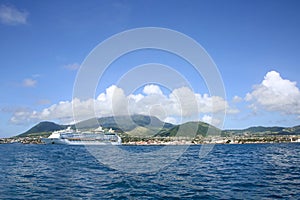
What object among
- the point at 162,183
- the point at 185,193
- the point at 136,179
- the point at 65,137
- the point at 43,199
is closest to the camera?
the point at 43,199

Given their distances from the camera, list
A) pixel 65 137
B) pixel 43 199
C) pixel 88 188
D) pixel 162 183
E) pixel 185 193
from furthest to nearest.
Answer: pixel 65 137 < pixel 162 183 < pixel 88 188 < pixel 185 193 < pixel 43 199

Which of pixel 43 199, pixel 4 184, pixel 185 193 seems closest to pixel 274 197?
pixel 185 193

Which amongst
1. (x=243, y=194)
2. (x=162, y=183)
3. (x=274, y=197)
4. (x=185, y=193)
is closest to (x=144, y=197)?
→ (x=185, y=193)

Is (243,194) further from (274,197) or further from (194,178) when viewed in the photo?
(194,178)

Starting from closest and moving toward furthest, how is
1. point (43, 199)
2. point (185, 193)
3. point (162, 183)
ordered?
point (43, 199)
point (185, 193)
point (162, 183)

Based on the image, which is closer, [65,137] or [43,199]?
[43,199]

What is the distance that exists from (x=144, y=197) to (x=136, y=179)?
7691 millimetres

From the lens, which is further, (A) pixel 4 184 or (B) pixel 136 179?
(B) pixel 136 179

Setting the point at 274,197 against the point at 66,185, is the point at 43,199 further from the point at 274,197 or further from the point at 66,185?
the point at 274,197

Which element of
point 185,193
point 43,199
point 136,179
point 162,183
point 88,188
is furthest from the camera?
point 136,179

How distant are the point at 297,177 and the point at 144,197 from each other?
17.0 metres

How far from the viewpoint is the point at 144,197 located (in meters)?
20.5

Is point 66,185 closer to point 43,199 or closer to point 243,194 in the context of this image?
point 43,199

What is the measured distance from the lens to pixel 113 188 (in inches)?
940
